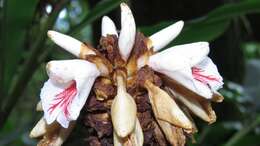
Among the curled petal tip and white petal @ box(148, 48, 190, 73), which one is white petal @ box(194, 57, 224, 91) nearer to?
white petal @ box(148, 48, 190, 73)

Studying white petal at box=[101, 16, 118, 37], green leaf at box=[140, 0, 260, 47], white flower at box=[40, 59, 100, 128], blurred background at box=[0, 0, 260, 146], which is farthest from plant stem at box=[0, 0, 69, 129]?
white flower at box=[40, 59, 100, 128]

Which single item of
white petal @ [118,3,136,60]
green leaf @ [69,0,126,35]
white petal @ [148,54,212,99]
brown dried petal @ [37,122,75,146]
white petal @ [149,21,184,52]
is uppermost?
green leaf @ [69,0,126,35]

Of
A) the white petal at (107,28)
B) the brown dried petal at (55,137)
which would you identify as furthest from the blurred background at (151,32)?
the brown dried petal at (55,137)

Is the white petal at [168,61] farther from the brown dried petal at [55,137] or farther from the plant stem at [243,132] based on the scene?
the plant stem at [243,132]

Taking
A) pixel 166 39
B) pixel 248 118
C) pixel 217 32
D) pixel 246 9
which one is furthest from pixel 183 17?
pixel 166 39

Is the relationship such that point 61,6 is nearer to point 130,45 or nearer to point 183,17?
point 130,45
